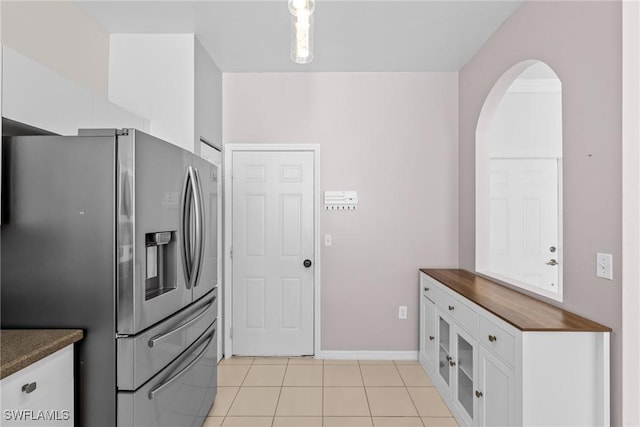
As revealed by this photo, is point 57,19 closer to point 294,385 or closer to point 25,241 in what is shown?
point 25,241

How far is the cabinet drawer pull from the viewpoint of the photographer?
4.16 ft

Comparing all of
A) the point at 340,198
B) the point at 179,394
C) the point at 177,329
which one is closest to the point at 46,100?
the point at 177,329

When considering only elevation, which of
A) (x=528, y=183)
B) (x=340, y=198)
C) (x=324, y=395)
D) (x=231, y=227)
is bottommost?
(x=324, y=395)

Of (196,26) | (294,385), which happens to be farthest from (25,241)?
(294,385)

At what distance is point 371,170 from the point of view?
3.46 metres

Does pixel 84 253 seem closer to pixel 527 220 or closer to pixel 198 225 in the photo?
pixel 198 225

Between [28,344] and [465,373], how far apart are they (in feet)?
7.73

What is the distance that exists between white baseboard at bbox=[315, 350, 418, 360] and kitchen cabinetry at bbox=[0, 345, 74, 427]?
7.54ft

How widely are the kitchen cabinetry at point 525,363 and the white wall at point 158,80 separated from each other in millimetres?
2351

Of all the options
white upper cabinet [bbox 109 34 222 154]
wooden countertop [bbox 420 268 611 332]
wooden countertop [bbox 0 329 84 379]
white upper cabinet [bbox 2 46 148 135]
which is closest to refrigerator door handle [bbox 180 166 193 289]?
wooden countertop [bbox 0 329 84 379]

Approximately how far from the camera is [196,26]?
2641 mm

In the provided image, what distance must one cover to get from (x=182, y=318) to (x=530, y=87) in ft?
12.3

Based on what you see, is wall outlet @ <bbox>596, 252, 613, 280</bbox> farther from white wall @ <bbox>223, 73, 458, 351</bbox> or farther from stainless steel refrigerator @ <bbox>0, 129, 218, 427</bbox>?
stainless steel refrigerator @ <bbox>0, 129, 218, 427</bbox>

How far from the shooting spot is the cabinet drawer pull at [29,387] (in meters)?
1.27
